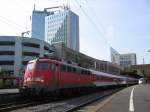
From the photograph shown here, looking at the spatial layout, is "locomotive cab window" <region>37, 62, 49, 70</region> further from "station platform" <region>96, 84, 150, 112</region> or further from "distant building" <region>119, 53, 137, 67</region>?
"distant building" <region>119, 53, 137, 67</region>

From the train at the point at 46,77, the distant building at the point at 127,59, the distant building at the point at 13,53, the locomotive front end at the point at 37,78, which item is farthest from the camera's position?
the distant building at the point at 127,59

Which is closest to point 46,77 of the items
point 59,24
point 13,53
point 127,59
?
point 59,24

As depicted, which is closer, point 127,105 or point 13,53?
point 127,105

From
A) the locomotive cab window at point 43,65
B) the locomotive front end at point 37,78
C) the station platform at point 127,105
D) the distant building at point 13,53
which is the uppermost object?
the distant building at point 13,53

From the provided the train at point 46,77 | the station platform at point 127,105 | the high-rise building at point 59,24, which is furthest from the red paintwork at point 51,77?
the high-rise building at point 59,24

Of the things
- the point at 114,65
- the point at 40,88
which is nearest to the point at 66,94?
the point at 40,88

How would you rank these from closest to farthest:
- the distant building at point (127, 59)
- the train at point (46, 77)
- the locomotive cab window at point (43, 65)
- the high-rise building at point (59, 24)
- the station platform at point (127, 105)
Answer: the station platform at point (127, 105)
the train at point (46, 77)
the locomotive cab window at point (43, 65)
the high-rise building at point (59, 24)
the distant building at point (127, 59)

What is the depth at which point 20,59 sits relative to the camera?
3853 inches

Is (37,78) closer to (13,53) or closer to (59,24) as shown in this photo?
(59,24)

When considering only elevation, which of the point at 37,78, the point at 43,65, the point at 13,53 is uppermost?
the point at 13,53

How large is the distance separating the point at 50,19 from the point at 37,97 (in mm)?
39748

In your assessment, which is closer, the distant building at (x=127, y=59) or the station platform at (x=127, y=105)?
the station platform at (x=127, y=105)

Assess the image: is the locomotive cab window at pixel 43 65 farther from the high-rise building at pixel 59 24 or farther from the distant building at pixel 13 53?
the distant building at pixel 13 53

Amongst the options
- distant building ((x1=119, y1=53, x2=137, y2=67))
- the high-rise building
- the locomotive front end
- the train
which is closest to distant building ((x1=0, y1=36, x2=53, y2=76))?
the high-rise building
